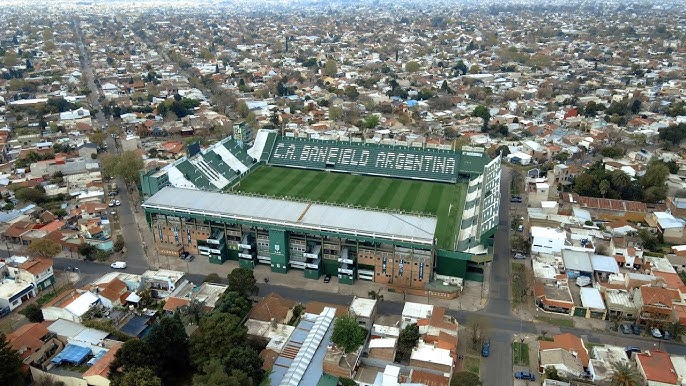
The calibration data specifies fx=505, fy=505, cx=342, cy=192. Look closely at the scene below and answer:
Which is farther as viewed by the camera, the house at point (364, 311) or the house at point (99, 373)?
the house at point (364, 311)

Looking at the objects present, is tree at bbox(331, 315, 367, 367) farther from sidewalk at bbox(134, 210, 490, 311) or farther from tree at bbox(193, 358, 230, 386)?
sidewalk at bbox(134, 210, 490, 311)

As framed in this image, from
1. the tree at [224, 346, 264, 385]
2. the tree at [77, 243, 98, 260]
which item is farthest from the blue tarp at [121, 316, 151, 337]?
the tree at [77, 243, 98, 260]

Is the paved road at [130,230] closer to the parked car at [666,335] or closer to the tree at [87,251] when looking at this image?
the tree at [87,251]

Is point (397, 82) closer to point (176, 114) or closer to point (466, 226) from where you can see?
point (176, 114)

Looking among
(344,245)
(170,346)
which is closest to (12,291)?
(170,346)

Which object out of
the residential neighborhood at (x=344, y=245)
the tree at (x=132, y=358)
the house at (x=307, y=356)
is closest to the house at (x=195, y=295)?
the residential neighborhood at (x=344, y=245)

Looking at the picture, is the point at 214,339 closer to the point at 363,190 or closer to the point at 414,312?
the point at 414,312

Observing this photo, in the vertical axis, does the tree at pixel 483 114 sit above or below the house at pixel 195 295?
below
